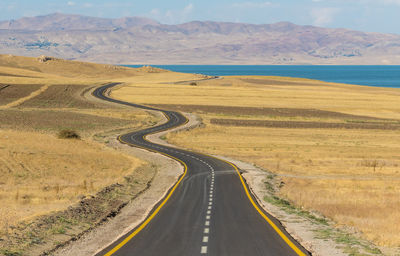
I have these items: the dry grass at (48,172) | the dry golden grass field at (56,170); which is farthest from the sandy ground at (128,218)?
the dry grass at (48,172)

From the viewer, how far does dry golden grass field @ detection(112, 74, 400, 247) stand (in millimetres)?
33781

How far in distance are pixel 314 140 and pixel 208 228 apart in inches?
2296

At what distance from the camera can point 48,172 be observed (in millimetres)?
44812

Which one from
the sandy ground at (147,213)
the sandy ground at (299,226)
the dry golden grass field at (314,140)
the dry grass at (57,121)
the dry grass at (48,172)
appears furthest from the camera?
the dry grass at (57,121)

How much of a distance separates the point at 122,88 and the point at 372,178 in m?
127

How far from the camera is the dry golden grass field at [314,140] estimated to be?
3378 centimetres

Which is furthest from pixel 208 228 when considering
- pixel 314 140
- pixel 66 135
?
pixel 314 140

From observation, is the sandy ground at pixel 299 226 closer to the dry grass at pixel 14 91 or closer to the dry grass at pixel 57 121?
the dry grass at pixel 57 121

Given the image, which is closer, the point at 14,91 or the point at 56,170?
the point at 56,170

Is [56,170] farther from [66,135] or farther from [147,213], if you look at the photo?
[66,135]

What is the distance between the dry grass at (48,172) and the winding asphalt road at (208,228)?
6.01 meters

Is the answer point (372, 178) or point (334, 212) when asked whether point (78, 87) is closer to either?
point (372, 178)

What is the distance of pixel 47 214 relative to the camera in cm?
2547

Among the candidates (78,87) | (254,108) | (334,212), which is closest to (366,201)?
(334,212)
